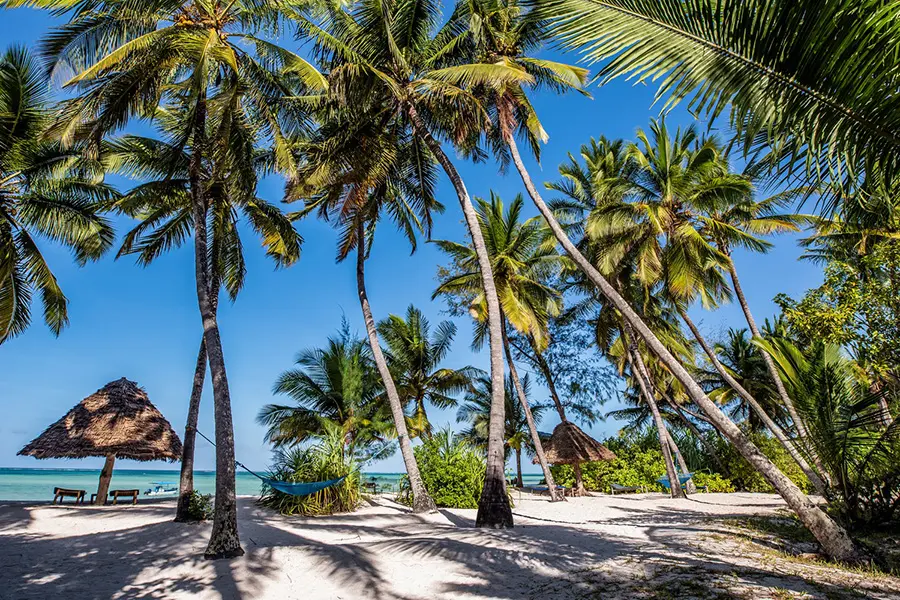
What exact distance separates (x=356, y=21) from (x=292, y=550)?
10.7 metres

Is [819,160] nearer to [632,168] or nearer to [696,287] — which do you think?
[696,287]

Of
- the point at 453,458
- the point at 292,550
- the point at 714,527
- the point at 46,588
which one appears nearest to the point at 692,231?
the point at 714,527

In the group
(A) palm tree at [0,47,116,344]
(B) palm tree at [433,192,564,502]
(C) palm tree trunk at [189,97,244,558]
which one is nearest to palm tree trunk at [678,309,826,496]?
(B) palm tree at [433,192,564,502]

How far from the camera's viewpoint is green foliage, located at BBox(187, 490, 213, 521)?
934cm

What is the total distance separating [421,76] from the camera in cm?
1117

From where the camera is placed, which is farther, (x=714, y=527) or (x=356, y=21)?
(x=356, y=21)

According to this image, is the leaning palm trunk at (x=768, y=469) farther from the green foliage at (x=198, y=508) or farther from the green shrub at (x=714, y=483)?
the green shrub at (x=714, y=483)

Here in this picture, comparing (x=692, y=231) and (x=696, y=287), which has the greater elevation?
(x=692, y=231)

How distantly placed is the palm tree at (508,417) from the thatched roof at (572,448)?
10.7 ft

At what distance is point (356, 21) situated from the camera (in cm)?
1100

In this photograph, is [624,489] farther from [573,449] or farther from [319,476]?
Answer: [319,476]

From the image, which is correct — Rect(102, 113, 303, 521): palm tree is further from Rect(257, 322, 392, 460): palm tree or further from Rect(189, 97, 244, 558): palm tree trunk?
Rect(257, 322, 392, 460): palm tree

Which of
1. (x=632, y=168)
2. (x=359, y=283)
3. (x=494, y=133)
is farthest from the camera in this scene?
(x=632, y=168)

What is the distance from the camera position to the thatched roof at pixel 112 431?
42.7 ft
